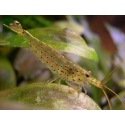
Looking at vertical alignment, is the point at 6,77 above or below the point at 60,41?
below

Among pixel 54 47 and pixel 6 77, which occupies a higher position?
pixel 54 47

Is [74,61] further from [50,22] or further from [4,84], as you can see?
[4,84]

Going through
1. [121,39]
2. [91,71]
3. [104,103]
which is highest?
[121,39]

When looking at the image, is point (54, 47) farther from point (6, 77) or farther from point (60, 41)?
point (6, 77)

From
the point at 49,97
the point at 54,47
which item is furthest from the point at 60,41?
the point at 49,97

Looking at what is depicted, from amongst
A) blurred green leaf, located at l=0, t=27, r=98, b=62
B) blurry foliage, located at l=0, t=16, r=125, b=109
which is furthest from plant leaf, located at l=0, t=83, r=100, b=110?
blurred green leaf, located at l=0, t=27, r=98, b=62

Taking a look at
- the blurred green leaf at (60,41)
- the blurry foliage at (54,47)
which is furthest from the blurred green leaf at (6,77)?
the blurred green leaf at (60,41)

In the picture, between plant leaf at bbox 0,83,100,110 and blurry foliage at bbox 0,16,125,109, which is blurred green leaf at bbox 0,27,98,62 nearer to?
blurry foliage at bbox 0,16,125,109

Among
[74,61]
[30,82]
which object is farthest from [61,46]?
[30,82]
